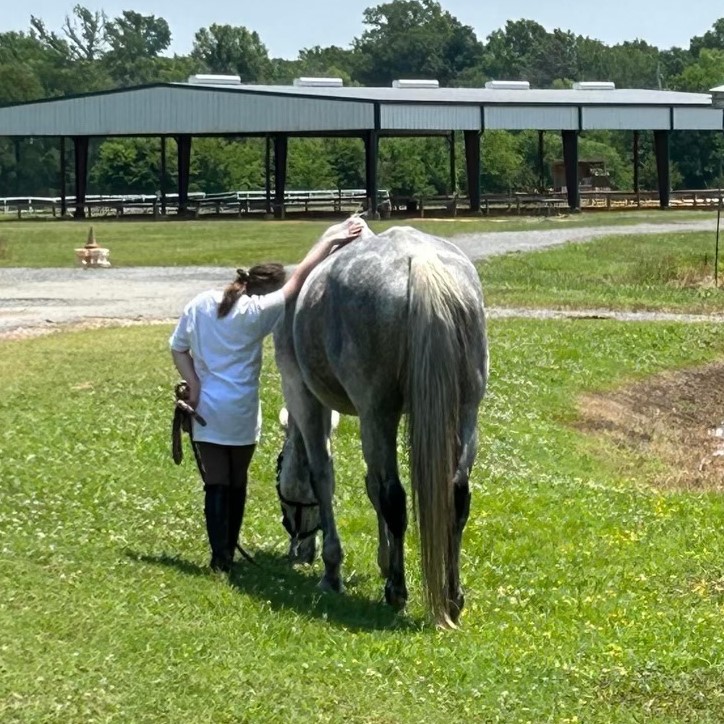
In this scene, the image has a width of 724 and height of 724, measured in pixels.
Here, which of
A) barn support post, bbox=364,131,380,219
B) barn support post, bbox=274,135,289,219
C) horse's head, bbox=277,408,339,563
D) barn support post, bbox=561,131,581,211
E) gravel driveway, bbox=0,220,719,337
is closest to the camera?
horse's head, bbox=277,408,339,563

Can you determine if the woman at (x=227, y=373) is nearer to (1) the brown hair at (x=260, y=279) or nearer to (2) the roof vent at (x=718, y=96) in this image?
(1) the brown hair at (x=260, y=279)

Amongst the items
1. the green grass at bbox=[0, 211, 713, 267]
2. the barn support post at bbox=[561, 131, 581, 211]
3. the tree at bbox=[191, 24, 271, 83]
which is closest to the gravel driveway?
the green grass at bbox=[0, 211, 713, 267]

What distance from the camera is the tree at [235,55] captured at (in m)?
186

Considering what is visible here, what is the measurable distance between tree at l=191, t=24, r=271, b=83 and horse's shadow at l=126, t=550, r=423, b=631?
576 feet

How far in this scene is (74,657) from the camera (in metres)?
7.25

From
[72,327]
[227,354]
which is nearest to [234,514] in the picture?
[227,354]

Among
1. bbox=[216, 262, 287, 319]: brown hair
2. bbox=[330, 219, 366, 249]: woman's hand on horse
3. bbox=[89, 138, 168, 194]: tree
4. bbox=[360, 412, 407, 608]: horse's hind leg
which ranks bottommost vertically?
bbox=[360, 412, 407, 608]: horse's hind leg

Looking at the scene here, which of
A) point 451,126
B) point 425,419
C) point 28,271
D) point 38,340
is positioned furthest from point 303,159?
point 425,419

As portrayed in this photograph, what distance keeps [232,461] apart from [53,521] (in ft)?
5.13

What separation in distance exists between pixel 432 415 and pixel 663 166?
2659 inches

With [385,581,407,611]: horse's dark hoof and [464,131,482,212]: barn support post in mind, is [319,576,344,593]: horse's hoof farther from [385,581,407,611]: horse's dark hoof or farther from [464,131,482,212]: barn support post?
[464,131,482,212]: barn support post

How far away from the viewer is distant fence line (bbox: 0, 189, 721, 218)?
6781 cm

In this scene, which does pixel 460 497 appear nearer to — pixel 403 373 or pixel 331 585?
pixel 403 373

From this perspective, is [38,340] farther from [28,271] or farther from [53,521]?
[28,271]
